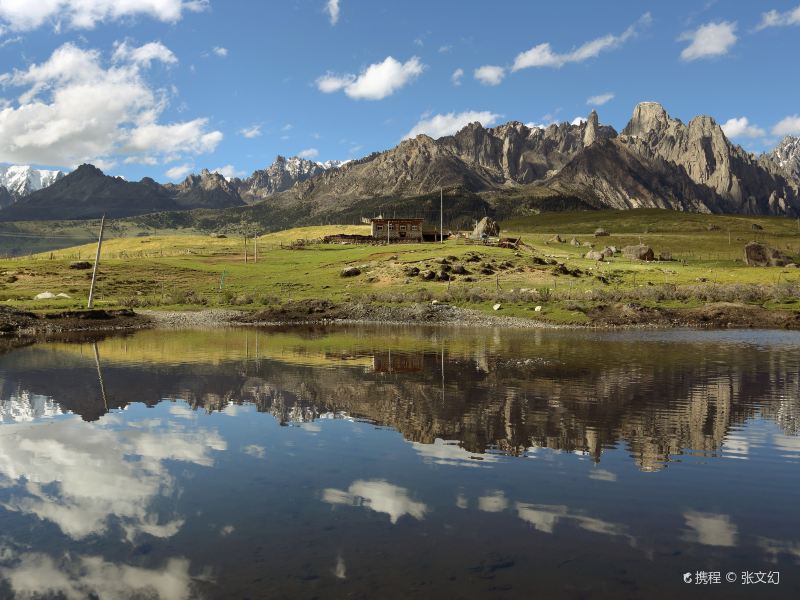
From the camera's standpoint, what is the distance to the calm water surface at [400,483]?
43.4 feet

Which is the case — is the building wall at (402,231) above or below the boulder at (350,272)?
above

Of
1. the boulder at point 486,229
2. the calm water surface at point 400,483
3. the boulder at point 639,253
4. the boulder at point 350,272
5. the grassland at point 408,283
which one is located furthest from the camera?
the boulder at point 486,229

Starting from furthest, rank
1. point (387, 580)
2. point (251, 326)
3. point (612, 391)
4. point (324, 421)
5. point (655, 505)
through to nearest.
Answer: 1. point (251, 326)
2. point (612, 391)
3. point (324, 421)
4. point (655, 505)
5. point (387, 580)

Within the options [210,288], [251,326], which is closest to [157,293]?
[210,288]

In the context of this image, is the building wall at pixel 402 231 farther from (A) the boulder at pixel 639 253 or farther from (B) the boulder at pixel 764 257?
(B) the boulder at pixel 764 257

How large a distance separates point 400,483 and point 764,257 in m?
135

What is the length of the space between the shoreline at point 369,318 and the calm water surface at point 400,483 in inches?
1276

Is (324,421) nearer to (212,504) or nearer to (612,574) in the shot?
(212,504)

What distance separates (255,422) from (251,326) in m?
50.4

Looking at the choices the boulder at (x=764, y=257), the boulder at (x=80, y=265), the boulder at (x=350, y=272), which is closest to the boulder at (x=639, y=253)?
the boulder at (x=764, y=257)

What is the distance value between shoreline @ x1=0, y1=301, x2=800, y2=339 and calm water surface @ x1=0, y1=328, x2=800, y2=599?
3242cm

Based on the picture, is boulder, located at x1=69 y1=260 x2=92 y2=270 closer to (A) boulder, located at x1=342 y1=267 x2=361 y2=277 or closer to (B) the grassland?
(B) the grassland

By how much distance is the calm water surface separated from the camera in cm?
1323

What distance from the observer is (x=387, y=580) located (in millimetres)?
12859
